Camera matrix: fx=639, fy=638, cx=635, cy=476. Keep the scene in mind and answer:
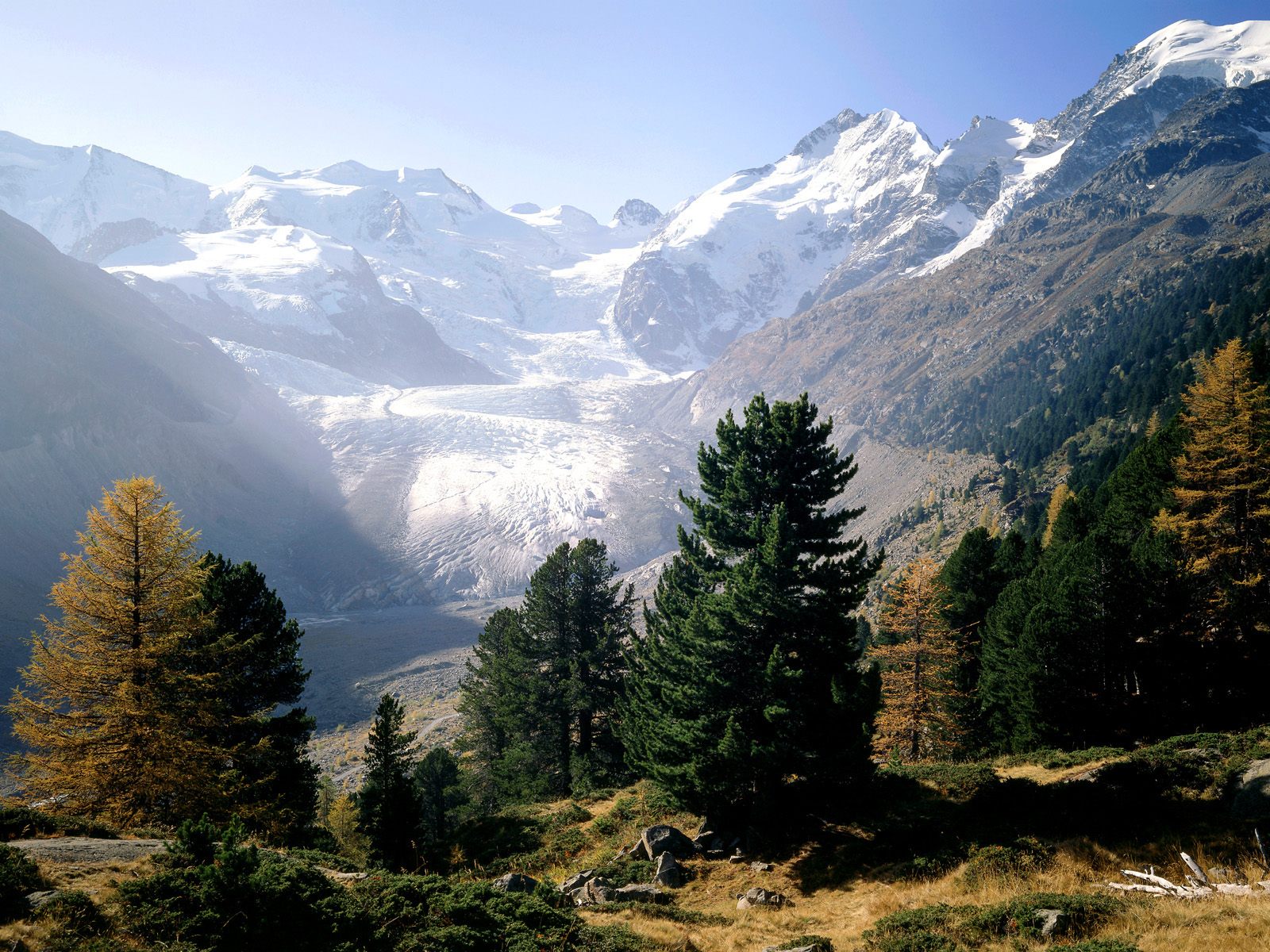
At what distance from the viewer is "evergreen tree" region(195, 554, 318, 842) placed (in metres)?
21.9

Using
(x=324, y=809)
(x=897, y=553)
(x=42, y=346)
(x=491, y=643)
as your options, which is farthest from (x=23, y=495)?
(x=897, y=553)

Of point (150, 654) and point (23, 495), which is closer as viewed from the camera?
point (150, 654)

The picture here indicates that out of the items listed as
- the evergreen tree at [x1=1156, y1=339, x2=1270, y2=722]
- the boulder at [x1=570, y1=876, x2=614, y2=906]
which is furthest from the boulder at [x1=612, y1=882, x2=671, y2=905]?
the evergreen tree at [x1=1156, y1=339, x2=1270, y2=722]

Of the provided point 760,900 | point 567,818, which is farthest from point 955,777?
point 567,818

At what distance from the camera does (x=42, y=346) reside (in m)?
178

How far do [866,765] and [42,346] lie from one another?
239 metres

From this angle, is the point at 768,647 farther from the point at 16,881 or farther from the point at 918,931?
the point at 16,881

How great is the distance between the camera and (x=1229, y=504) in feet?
90.0

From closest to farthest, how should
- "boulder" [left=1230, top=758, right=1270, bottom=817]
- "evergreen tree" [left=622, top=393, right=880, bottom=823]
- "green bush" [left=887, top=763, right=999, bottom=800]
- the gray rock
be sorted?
the gray rock < "boulder" [left=1230, top=758, right=1270, bottom=817] < "evergreen tree" [left=622, top=393, right=880, bottom=823] < "green bush" [left=887, top=763, right=999, bottom=800]

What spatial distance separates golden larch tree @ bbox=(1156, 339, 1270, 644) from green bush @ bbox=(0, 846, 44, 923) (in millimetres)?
34082

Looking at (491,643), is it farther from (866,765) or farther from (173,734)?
(866,765)

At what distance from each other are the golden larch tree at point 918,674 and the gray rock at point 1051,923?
21.6 meters

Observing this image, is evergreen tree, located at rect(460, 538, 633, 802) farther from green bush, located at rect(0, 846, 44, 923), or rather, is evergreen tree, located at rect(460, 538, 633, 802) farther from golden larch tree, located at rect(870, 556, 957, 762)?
green bush, located at rect(0, 846, 44, 923)

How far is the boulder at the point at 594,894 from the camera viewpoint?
14.9m
